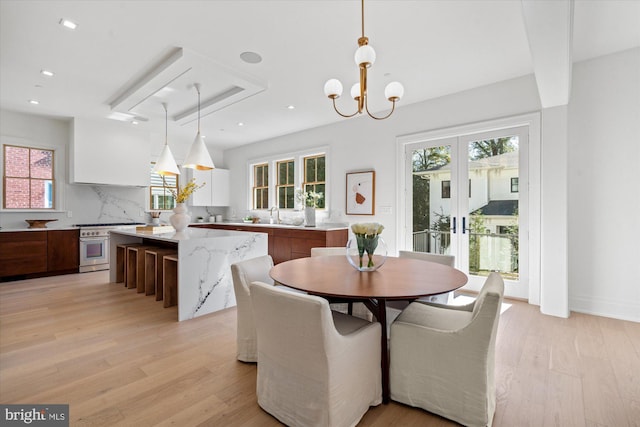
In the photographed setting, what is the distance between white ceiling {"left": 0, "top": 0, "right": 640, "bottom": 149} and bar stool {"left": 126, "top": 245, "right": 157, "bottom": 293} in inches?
80.1

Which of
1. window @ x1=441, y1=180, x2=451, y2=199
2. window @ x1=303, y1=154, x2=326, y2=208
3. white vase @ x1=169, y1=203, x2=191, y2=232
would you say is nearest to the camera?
white vase @ x1=169, y1=203, x2=191, y2=232

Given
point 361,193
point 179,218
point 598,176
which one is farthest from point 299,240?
point 598,176

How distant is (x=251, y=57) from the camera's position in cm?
318

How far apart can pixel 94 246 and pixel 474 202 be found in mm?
6272

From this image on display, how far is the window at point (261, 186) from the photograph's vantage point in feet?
23.4

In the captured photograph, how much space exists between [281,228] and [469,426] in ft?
14.5

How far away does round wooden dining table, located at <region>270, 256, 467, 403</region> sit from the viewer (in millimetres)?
1562

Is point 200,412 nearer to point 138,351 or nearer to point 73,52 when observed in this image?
point 138,351

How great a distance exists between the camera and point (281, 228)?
5.66m

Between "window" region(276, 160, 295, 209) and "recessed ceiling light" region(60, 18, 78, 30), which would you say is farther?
"window" region(276, 160, 295, 209)

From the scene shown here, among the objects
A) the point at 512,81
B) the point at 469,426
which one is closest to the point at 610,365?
the point at 469,426

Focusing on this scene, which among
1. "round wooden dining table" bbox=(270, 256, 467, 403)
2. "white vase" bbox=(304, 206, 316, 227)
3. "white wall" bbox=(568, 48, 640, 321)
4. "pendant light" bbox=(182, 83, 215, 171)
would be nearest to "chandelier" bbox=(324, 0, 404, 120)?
"round wooden dining table" bbox=(270, 256, 467, 403)

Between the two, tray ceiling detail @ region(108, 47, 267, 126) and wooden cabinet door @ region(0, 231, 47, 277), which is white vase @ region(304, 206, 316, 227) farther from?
wooden cabinet door @ region(0, 231, 47, 277)

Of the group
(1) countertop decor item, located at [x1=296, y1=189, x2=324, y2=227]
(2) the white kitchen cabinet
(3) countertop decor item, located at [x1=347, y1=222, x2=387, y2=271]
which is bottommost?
(3) countertop decor item, located at [x1=347, y1=222, x2=387, y2=271]
